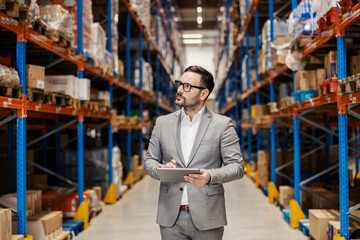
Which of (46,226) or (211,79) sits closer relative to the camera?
(211,79)

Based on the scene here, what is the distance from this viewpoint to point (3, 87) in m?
3.53

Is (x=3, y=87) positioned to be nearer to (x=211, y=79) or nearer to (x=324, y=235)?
(x=211, y=79)

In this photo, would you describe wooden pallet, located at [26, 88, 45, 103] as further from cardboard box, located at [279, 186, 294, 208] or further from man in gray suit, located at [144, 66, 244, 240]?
cardboard box, located at [279, 186, 294, 208]

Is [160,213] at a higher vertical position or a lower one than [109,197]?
higher

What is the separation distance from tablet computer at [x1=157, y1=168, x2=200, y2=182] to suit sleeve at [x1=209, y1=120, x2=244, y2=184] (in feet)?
0.65

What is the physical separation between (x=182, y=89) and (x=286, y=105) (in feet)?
12.8

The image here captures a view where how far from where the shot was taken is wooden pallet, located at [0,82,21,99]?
3.51 metres

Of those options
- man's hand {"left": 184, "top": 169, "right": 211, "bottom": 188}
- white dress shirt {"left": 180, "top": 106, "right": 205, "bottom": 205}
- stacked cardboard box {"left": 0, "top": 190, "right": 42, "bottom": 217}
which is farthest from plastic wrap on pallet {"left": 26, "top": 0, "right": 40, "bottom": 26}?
man's hand {"left": 184, "top": 169, "right": 211, "bottom": 188}

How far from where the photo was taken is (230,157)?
7.77 ft

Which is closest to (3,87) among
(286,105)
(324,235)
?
(324,235)

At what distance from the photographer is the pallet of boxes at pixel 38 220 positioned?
4301 mm

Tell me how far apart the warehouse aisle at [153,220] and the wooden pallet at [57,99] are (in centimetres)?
172

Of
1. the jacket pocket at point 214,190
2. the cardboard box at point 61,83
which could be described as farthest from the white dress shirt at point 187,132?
the cardboard box at point 61,83

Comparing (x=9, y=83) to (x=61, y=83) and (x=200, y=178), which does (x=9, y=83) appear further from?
(x=200, y=178)
